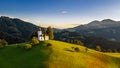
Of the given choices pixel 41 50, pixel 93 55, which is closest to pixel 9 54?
pixel 41 50

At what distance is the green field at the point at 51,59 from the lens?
3199 inches

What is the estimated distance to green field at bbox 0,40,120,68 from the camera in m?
81.2

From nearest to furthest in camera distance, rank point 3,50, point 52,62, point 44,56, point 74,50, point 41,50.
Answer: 1. point 52,62
2. point 44,56
3. point 41,50
4. point 74,50
5. point 3,50

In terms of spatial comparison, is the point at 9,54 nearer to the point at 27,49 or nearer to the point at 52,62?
the point at 27,49

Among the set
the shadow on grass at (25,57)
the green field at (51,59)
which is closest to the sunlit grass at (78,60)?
the green field at (51,59)

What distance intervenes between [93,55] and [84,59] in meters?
10.4

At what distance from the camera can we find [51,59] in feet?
275

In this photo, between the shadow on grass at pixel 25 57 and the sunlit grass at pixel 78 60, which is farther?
the shadow on grass at pixel 25 57

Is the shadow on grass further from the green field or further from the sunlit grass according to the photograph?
the sunlit grass

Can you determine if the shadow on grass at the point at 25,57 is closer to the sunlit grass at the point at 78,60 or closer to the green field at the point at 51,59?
the green field at the point at 51,59

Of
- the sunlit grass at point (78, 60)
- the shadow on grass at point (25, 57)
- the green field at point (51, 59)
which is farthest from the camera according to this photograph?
the shadow on grass at point (25, 57)

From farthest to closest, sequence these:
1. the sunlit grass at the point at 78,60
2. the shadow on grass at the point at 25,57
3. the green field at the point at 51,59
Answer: the shadow on grass at the point at 25,57 → the green field at the point at 51,59 → the sunlit grass at the point at 78,60

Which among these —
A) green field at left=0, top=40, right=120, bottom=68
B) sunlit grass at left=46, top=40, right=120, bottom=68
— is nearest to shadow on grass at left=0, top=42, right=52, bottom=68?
green field at left=0, top=40, right=120, bottom=68

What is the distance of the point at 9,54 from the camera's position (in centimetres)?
10062
